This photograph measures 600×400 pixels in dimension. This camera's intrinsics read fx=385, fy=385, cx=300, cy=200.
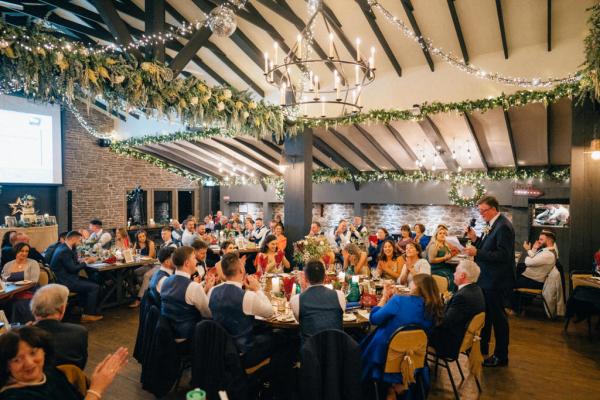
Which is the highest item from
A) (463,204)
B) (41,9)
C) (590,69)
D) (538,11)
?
(41,9)

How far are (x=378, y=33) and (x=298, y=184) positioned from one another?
3414 millimetres

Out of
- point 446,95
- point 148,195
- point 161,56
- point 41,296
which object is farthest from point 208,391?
point 148,195

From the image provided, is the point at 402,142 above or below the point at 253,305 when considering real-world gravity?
above

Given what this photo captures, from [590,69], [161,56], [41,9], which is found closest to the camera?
[590,69]

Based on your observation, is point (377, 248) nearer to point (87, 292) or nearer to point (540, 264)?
point (540, 264)

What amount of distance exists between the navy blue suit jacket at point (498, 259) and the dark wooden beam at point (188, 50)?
437 cm

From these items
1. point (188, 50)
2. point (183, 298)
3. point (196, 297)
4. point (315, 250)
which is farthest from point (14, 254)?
point (315, 250)

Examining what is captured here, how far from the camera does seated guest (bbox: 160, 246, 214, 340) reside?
134 inches

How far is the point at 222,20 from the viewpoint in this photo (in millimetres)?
4137

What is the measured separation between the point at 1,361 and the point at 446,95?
7327 mm

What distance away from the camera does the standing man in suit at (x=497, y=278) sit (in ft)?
13.4

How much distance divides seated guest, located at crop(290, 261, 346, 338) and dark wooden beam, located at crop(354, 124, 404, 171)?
6129mm

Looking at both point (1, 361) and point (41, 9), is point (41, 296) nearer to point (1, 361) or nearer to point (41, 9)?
point (1, 361)

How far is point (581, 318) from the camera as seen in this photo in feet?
17.4
